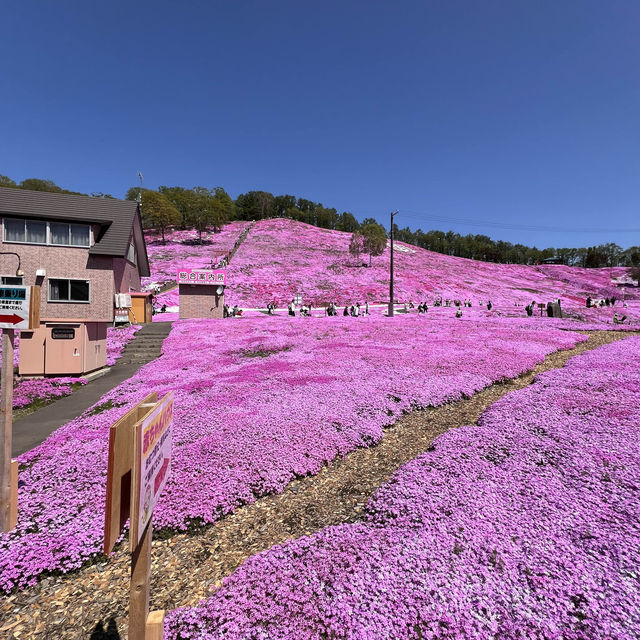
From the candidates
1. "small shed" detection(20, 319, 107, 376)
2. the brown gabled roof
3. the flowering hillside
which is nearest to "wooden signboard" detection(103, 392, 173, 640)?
"small shed" detection(20, 319, 107, 376)

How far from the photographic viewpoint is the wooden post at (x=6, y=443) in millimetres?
4848

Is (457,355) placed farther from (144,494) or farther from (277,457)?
(144,494)

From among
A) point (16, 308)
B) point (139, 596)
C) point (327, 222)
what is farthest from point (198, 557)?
point (327, 222)

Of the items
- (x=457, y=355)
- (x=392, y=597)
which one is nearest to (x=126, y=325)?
(x=457, y=355)

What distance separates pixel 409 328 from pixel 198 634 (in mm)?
22778

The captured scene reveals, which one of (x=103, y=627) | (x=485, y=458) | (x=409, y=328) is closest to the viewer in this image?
(x=103, y=627)

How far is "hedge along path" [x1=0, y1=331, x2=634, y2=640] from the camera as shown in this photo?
3.54m

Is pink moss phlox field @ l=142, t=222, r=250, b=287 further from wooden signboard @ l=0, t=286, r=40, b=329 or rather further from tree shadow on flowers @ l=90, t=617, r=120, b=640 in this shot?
tree shadow on flowers @ l=90, t=617, r=120, b=640

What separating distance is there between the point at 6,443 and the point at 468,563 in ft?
21.9

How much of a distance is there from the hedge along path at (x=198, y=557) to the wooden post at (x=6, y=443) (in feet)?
5.03

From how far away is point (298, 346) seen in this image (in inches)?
704

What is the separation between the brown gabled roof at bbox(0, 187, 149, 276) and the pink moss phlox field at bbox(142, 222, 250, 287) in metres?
19.4

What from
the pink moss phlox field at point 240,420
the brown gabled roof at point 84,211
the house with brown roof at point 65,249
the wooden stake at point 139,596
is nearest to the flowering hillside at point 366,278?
the brown gabled roof at point 84,211

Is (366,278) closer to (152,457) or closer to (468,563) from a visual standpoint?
(468,563)
